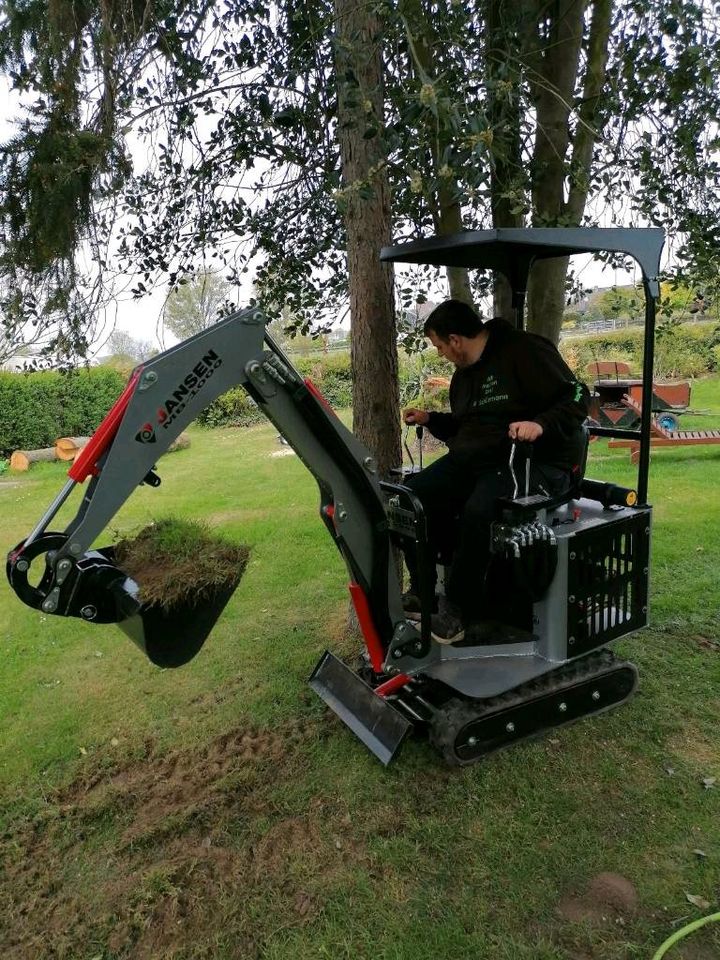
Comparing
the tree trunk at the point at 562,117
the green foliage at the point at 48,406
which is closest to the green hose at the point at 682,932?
the tree trunk at the point at 562,117

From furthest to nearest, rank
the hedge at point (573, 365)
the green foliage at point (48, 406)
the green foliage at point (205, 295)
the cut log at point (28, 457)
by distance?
the hedge at point (573, 365), the green foliage at point (48, 406), the cut log at point (28, 457), the green foliage at point (205, 295)

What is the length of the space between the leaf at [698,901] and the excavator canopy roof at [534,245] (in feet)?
7.53

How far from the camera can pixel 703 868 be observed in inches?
97.5

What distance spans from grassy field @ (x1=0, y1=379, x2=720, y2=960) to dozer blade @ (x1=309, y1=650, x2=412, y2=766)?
4.1 inches

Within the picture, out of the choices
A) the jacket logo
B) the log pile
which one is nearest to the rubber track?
A: the jacket logo

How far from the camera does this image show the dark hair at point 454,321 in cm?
325

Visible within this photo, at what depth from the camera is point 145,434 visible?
7.92 ft

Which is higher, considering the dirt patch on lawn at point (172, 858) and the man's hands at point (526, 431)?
the man's hands at point (526, 431)

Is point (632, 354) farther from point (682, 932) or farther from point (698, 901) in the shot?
point (682, 932)

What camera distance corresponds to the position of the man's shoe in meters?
3.33

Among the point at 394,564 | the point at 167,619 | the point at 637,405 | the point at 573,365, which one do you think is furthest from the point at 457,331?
the point at 573,365

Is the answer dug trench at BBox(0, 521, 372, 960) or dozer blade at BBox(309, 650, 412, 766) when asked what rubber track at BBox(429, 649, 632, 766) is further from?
dug trench at BBox(0, 521, 372, 960)

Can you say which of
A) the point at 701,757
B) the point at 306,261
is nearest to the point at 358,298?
the point at 306,261

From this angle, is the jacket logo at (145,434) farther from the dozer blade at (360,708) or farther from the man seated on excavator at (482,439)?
the dozer blade at (360,708)
